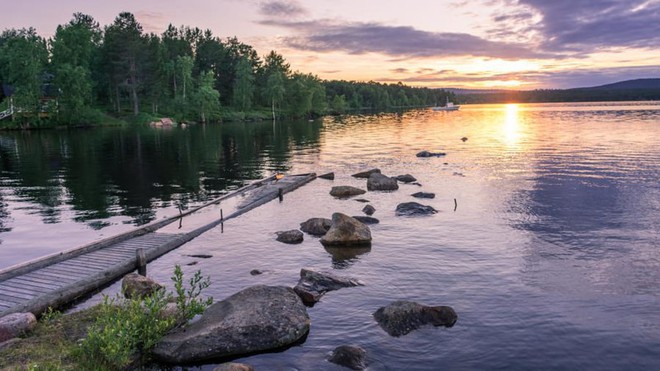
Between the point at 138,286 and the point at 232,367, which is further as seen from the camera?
the point at 138,286

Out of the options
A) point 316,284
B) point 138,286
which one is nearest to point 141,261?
point 138,286

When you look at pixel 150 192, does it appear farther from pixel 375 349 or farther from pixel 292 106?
pixel 292 106

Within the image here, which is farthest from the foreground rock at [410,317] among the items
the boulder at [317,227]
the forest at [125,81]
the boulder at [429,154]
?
the forest at [125,81]

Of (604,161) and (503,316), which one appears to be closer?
(503,316)

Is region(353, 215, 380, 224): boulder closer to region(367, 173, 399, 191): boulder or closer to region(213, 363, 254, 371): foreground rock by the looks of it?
region(367, 173, 399, 191): boulder

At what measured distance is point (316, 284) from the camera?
21359 millimetres

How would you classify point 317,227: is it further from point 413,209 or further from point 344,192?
point 344,192

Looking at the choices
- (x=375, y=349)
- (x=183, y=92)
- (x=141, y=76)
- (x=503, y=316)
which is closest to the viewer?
(x=375, y=349)

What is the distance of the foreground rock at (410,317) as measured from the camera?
1761 centimetres

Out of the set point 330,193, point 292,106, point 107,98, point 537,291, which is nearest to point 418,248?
point 537,291

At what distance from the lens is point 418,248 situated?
27.4 metres

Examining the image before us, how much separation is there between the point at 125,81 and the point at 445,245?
13699cm

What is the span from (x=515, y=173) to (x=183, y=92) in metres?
127

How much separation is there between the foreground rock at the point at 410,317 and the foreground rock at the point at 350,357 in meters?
2.11
